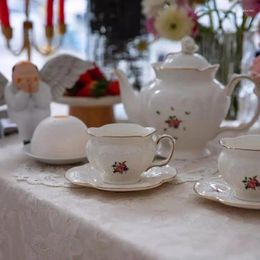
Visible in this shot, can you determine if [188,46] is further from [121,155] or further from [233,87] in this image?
[121,155]

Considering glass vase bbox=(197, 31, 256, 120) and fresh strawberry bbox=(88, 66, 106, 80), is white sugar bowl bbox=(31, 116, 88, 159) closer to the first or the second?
fresh strawberry bbox=(88, 66, 106, 80)

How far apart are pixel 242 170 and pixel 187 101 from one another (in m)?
0.28

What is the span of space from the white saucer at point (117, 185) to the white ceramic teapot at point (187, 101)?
0.12 meters

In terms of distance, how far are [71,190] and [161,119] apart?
Result: 25 cm

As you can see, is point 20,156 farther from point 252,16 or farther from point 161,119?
point 252,16

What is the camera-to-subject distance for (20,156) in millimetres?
982

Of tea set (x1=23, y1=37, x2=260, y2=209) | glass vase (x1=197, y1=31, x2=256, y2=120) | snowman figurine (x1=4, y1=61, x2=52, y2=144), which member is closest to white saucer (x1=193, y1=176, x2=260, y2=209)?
tea set (x1=23, y1=37, x2=260, y2=209)

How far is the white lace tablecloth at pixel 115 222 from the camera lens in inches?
22.9

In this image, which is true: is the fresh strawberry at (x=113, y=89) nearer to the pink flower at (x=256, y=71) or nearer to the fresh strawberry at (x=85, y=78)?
the fresh strawberry at (x=85, y=78)

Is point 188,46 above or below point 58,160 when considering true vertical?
above

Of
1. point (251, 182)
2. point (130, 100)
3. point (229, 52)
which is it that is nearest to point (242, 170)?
point (251, 182)

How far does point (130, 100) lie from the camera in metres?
1.02

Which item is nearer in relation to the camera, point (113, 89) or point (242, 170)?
point (242, 170)

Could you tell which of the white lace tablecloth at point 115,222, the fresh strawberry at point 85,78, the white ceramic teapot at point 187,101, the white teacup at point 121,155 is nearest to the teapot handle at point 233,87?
Result: the white ceramic teapot at point 187,101
